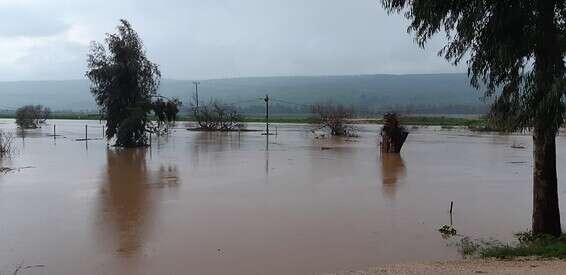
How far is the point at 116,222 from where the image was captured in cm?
1155

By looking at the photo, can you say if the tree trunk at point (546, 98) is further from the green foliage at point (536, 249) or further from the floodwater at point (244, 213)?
the floodwater at point (244, 213)

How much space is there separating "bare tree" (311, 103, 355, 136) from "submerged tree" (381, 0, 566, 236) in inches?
1520

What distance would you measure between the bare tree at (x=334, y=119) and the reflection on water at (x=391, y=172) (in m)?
20.2

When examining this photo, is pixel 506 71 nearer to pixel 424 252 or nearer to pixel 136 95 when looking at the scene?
pixel 424 252

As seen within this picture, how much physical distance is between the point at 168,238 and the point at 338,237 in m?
2.99

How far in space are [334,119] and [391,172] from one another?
27343 mm

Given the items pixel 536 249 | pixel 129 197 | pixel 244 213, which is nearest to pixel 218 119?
pixel 129 197

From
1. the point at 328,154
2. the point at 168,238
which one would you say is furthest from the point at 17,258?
the point at 328,154

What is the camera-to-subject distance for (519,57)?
334 inches

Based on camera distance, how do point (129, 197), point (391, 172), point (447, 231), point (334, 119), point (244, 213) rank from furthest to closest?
point (334, 119), point (391, 172), point (129, 197), point (244, 213), point (447, 231)

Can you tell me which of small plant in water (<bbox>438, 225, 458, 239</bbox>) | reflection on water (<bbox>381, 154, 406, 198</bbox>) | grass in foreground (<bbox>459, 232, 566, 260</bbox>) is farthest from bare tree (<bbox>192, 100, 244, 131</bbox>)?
grass in foreground (<bbox>459, 232, 566, 260</bbox>)

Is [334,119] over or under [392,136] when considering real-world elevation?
over

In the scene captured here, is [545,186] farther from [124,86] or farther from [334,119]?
[334,119]

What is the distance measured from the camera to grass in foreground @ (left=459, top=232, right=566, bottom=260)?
7963 millimetres
